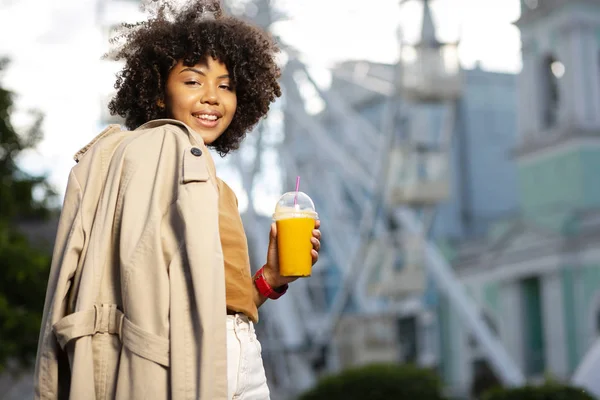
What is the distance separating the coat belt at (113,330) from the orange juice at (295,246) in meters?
0.35

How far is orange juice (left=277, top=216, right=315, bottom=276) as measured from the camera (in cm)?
217

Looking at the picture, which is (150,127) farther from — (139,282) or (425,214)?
(425,214)

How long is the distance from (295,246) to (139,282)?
35 centimetres

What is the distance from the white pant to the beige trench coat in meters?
0.16

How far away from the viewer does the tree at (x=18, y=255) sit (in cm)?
753

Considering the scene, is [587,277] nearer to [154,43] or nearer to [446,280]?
[446,280]

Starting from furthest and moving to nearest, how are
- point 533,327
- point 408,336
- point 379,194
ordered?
point 408,336, point 533,327, point 379,194

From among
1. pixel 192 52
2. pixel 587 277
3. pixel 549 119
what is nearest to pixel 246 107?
pixel 192 52

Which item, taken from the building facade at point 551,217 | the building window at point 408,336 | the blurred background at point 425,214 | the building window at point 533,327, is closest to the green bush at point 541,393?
the blurred background at point 425,214

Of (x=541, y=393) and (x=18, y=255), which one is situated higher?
(x=18, y=255)

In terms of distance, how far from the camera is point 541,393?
22.3ft

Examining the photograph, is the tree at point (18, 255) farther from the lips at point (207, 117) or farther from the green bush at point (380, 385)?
the lips at point (207, 117)

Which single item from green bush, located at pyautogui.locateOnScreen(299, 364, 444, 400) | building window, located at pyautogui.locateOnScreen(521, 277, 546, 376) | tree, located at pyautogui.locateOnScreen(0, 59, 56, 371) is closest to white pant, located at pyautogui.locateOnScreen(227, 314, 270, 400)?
tree, located at pyautogui.locateOnScreen(0, 59, 56, 371)

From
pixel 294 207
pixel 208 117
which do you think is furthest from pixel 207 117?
pixel 294 207
